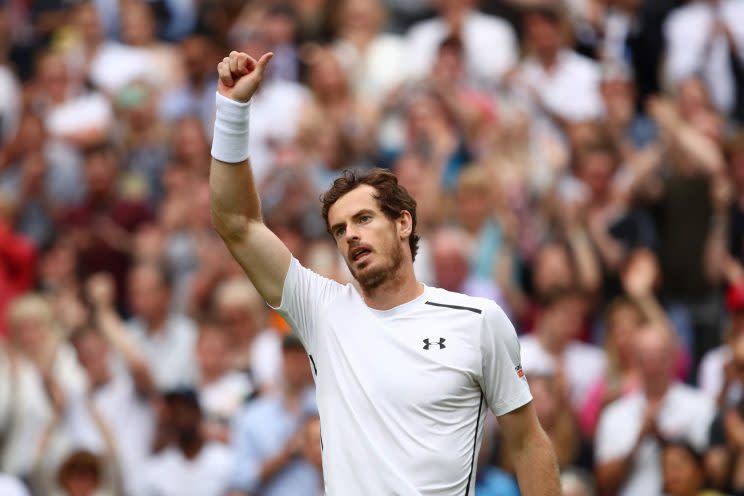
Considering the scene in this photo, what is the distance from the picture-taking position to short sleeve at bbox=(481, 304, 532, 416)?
5.28m

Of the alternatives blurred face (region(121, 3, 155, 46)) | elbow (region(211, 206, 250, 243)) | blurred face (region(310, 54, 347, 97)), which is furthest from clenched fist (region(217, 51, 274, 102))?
blurred face (region(121, 3, 155, 46))

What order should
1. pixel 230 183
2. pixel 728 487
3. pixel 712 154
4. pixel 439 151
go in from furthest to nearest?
pixel 439 151 → pixel 712 154 → pixel 728 487 → pixel 230 183

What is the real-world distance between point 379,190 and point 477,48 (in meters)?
7.83

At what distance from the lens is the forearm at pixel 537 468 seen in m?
5.32

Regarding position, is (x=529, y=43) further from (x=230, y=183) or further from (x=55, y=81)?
(x=230, y=183)

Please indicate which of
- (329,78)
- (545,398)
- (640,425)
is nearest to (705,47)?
(329,78)

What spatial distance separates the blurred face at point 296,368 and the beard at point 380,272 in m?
4.03

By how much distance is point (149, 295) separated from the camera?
36.8 feet

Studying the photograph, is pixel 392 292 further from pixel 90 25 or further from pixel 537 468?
pixel 90 25

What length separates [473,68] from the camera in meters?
12.9

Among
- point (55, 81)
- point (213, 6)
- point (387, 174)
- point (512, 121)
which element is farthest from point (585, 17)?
point (387, 174)

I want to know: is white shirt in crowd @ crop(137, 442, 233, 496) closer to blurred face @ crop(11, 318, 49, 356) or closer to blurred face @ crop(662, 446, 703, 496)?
blurred face @ crop(11, 318, 49, 356)

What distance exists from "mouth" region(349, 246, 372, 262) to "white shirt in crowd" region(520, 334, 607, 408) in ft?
15.3

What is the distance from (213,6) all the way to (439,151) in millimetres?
3751
